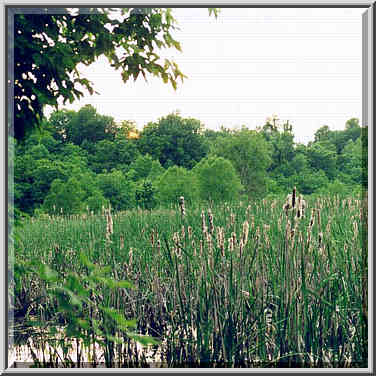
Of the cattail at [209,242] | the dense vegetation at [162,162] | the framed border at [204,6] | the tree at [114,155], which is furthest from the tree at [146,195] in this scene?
the framed border at [204,6]

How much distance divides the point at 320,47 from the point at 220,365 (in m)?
1.81

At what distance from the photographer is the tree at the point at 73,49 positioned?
2305 millimetres

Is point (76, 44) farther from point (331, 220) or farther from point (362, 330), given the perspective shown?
point (362, 330)

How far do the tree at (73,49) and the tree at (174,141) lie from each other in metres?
0.23

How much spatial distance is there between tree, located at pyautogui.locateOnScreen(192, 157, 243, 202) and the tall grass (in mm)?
67

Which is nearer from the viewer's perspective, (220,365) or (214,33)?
(220,365)

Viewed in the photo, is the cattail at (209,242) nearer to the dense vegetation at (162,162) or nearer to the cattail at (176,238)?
the cattail at (176,238)

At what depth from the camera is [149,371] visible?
204 centimetres

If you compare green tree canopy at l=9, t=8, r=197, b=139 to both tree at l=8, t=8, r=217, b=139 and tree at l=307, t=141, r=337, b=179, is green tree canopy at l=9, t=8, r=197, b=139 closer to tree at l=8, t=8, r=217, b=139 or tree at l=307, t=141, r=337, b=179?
tree at l=8, t=8, r=217, b=139

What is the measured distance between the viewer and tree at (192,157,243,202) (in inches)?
93.6

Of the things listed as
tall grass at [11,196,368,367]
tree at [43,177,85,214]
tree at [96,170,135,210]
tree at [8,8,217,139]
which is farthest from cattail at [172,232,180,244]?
tree at [8,8,217,139]

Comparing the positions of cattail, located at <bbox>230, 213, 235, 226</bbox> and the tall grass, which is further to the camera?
cattail, located at <bbox>230, 213, 235, 226</bbox>

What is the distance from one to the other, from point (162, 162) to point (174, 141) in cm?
15

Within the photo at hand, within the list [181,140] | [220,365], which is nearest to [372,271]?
[220,365]
